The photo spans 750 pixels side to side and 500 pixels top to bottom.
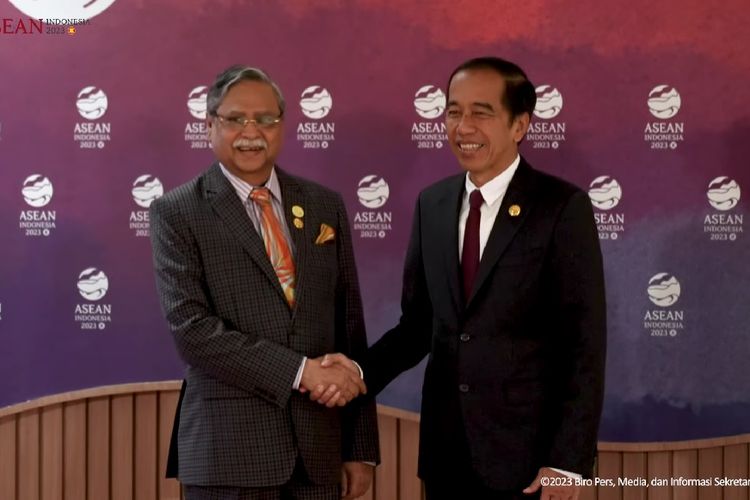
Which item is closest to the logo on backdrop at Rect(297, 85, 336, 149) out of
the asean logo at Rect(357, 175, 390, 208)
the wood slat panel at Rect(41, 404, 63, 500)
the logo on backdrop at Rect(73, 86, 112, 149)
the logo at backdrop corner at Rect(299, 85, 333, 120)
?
the logo at backdrop corner at Rect(299, 85, 333, 120)

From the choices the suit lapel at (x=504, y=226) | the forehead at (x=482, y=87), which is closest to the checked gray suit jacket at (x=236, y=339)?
the suit lapel at (x=504, y=226)

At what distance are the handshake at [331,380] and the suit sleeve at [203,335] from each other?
50 mm

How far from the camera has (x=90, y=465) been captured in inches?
151

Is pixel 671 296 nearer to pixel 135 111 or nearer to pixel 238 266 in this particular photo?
pixel 238 266

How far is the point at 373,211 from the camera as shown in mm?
3744

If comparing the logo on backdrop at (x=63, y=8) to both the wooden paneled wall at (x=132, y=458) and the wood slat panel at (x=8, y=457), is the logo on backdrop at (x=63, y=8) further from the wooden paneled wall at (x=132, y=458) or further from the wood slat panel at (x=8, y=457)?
the wood slat panel at (x=8, y=457)

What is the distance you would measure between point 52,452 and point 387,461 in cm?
141

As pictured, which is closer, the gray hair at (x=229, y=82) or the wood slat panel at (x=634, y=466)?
the gray hair at (x=229, y=82)

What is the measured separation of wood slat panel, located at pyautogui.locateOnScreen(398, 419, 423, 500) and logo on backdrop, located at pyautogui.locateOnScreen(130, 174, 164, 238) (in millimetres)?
1352

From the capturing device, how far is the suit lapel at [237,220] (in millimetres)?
2424

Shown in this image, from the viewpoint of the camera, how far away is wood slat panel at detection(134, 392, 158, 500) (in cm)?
380

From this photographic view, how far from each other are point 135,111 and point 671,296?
7.64 ft

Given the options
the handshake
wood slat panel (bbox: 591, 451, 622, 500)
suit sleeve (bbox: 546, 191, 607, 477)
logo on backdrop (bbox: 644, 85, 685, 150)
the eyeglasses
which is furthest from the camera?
wood slat panel (bbox: 591, 451, 622, 500)

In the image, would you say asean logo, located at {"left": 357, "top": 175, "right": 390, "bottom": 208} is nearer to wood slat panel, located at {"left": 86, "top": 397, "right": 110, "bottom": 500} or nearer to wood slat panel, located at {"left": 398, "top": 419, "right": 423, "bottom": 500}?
wood slat panel, located at {"left": 398, "top": 419, "right": 423, "bottom": 500}
